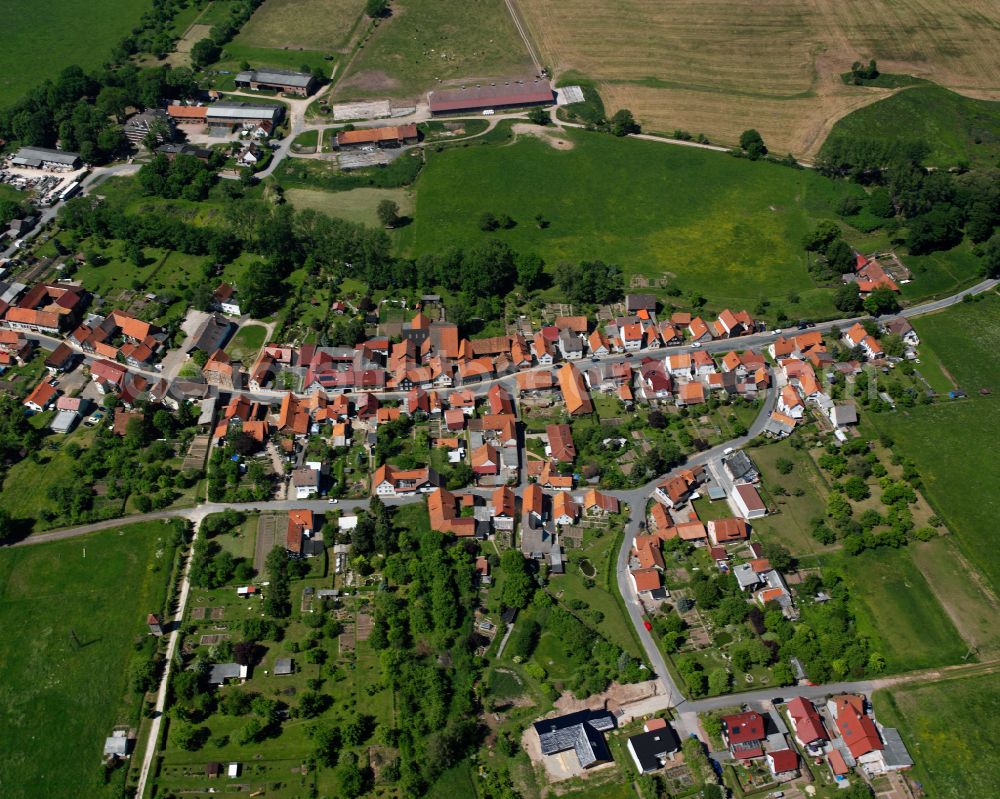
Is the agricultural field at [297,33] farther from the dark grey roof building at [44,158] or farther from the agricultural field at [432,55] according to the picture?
the dark grey roof building at [44,158]

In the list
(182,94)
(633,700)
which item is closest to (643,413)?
(633,700)

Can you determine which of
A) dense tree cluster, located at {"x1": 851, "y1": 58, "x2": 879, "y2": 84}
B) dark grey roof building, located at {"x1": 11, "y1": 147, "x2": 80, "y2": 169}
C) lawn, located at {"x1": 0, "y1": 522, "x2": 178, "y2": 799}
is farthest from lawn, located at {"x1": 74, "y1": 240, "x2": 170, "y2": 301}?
dense tree cluster, located at {"x1": 851, "y1": 58, "x2": 879, "y2": 84}

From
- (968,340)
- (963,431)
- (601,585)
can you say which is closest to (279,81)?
(601,585)

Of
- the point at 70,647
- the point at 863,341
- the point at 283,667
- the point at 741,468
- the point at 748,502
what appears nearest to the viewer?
the point at 283,667

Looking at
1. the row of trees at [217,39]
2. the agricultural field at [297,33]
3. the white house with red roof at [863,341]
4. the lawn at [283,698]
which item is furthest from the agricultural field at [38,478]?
the agricultural field at [297,33]

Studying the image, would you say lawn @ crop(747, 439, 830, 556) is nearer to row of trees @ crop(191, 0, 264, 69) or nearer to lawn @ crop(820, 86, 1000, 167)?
lawn @ crop(820, 86, 1000, 167)

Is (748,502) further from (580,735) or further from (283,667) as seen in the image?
(283,667)
